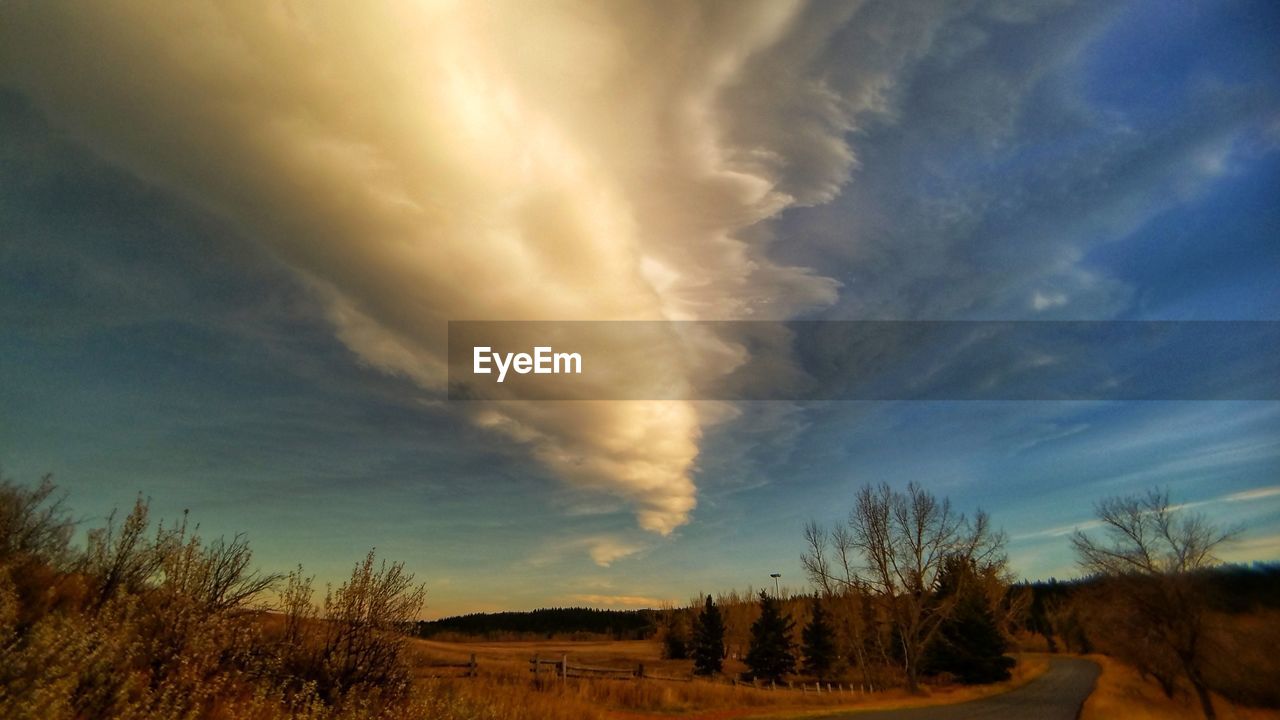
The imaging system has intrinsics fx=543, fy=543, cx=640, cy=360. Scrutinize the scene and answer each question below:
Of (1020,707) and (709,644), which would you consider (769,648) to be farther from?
(1020,707)

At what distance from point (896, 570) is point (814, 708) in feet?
62.0

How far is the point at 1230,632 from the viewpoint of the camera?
57.1ft

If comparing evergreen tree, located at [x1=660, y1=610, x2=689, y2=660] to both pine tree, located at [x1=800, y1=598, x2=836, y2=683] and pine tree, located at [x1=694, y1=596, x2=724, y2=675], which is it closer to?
pine tree, located at [x1=694, y1=596, x2=724, y2=675]

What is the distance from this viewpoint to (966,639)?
150 ft

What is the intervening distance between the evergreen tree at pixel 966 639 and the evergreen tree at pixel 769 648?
13.7 metres

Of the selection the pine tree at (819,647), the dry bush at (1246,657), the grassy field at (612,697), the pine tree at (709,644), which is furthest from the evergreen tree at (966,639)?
the dry bush at (1246,657)

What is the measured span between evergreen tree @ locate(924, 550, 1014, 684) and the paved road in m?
2.74

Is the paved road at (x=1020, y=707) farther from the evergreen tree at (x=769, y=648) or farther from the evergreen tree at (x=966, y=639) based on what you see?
the evergreen tree at (x=769, y=648)

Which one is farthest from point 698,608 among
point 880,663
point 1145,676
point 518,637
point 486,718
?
point 486,718

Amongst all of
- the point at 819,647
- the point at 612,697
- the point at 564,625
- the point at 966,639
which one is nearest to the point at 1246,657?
the point at 612,697

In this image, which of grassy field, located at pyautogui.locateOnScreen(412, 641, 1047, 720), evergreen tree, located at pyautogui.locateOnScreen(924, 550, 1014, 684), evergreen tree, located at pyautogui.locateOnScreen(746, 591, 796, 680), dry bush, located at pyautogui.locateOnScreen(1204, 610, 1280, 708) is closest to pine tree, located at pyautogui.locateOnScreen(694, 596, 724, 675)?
evergreen tree, located at pyautogui.locateOnScreen(746, 591, 796, 680)

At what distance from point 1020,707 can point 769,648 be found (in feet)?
95.5

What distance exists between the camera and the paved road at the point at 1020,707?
83.6ft

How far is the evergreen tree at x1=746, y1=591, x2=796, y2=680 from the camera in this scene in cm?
5509
